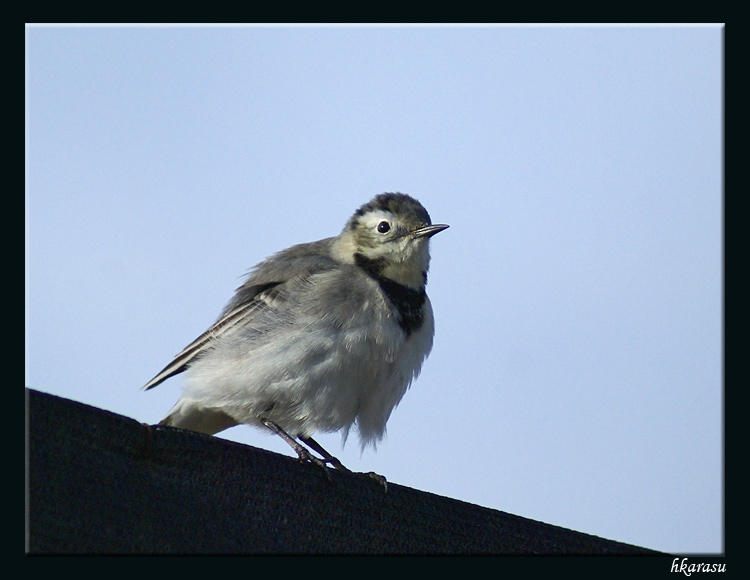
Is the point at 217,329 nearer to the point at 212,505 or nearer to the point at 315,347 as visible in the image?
the point at 315,347

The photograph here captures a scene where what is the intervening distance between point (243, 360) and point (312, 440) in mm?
868

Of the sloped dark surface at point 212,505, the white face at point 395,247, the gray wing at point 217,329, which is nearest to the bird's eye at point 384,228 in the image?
the white face at point 395,247

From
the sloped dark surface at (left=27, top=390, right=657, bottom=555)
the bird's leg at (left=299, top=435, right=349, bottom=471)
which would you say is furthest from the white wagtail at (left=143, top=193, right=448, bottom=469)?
the sloped dark surface at (left=27, top=390, right=657, bottom=555)

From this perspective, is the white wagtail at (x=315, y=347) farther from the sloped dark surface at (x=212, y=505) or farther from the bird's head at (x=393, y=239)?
the sloped dark surface at (x=212, y=505)

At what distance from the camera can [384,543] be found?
203 inches

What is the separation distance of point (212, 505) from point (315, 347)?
2341 millimetres

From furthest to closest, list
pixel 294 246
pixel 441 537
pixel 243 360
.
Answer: pixel 294 246, pixel 243 360, pixel 441 537

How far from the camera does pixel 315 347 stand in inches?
268

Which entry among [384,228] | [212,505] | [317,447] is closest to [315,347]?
[317,447]

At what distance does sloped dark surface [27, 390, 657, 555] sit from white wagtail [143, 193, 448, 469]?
1.19m

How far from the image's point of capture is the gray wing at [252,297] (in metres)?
7.53

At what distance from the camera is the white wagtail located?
682 cm

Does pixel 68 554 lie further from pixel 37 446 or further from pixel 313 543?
pixel 313 543

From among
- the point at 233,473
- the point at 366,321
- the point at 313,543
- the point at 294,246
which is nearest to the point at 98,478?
the point at 233,473
